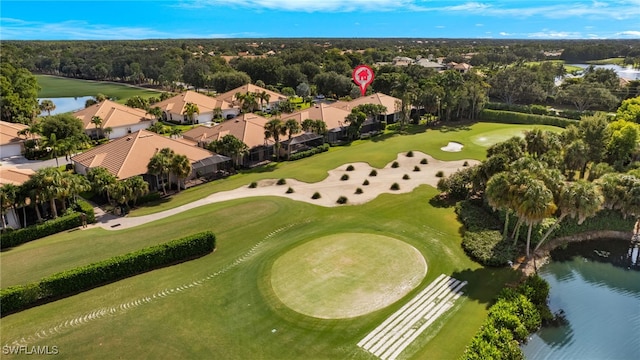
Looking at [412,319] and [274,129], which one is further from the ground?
[274,129]

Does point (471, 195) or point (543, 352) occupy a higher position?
point (471, 195)

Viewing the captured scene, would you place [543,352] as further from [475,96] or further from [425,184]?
[475,96]

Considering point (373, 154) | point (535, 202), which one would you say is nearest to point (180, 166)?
point (373, 154)

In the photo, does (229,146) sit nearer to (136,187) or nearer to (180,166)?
(180,166)

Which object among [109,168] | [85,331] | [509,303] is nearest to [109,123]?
[109,168]

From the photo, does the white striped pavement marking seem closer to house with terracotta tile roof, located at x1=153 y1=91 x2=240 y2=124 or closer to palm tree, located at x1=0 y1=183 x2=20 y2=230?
palm tree, located at x1=0 y1=183 x2=20 y2=230
